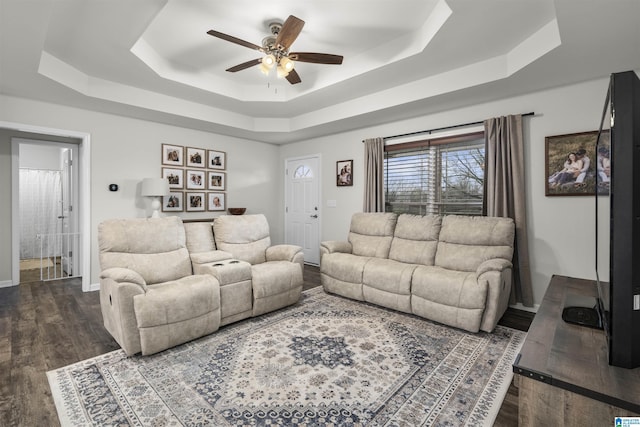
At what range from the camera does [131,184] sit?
14.5ft

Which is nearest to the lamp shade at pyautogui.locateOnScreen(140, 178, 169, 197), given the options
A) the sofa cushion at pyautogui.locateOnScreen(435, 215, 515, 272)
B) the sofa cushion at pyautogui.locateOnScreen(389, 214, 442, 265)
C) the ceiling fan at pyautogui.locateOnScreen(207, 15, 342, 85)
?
the ceiling fan at pyautogui.locateOnScreen(207, 15, 342, 85)

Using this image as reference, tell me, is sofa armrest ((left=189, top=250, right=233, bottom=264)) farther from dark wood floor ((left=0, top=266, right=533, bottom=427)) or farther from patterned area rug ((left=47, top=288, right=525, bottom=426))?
dark wood floor ((left=0, top=266, right=533, bottom=427))

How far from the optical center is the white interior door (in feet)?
18.7

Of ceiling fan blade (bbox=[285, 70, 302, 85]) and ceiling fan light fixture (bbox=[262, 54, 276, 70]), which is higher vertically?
ceiling fan blade (bbox=[285, 70, 302, 85])

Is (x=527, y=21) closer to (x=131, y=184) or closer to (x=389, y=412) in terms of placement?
(x=389, y=412)

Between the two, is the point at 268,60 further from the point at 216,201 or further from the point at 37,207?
the point at 37,207

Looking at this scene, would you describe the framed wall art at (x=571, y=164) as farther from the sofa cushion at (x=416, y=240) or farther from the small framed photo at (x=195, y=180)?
the small framed photo at (x=195, y=180)

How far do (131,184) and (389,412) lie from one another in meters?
4.41

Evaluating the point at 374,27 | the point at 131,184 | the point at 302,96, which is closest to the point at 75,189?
the point at 131,184

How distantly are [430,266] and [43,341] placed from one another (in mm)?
3771

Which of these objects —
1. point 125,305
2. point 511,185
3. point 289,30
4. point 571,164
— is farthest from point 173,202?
point 571,164

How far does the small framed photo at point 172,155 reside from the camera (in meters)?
4.72

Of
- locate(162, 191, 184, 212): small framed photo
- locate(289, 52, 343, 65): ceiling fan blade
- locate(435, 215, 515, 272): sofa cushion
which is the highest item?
locate(289, 52, 343, 65): ceiling fan blade

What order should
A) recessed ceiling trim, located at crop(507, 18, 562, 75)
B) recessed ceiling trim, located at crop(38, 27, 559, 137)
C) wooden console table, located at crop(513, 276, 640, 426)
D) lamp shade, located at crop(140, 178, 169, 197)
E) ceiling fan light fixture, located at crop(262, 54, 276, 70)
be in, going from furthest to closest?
1. lamp shade, located at crop(140, 178, 169, 197)
2. recessed ceiling trim, located at crop(38, 27, 559, 137)
3. ceiling fan light fixture, located at crop(262, 54, 276, 70)
4. recessed ceiling trim, located at crop(507, 18, 562, 75)
5. wooden console table, located at crop(513, 276, 640, 426)
